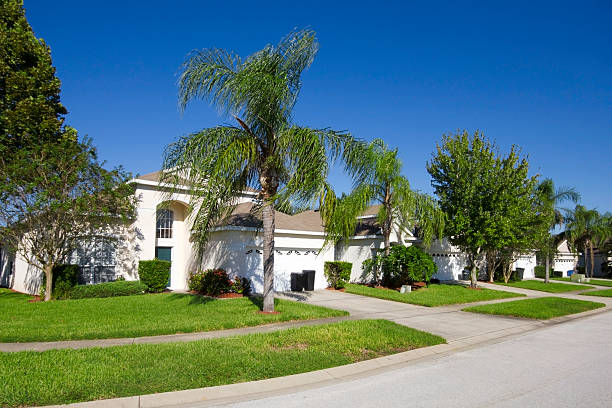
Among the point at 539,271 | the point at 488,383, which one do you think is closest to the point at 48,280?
the point at 488,383

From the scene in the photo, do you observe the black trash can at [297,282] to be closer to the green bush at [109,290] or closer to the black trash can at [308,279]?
the black trash can at [308,279]

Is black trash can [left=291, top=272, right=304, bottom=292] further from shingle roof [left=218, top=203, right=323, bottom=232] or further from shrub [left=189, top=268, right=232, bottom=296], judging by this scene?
shrub [left=189, top=268, right=232, bottom=296]

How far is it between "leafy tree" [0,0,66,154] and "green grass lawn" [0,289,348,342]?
7.55 m

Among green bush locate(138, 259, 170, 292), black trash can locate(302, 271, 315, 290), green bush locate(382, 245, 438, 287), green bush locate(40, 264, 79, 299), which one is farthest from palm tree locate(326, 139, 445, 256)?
green bush locate(40, 264, 79, 299)

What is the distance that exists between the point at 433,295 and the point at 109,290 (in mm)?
13421

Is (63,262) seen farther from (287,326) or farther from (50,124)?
(287,326)

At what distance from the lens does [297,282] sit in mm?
18625

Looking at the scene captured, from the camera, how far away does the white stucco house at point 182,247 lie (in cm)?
1744

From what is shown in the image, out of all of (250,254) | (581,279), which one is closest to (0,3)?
(250,254)

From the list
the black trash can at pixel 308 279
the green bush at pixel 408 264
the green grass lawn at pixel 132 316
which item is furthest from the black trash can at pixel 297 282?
the green bush at pixel 408 264

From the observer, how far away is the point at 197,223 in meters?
11.3

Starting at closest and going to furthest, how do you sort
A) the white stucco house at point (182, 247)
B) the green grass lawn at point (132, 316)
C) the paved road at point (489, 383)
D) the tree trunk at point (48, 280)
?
1. the paved road at point (489, 383)
2. the green grass lawn at point (132, 316)
3. the tree trunk at point (48, 280)
4. the white stucco house at point (182, 247)

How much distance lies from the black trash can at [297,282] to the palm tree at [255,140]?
760 cm

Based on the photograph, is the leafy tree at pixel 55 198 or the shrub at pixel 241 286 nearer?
the leafy tree at pixel 55 198
